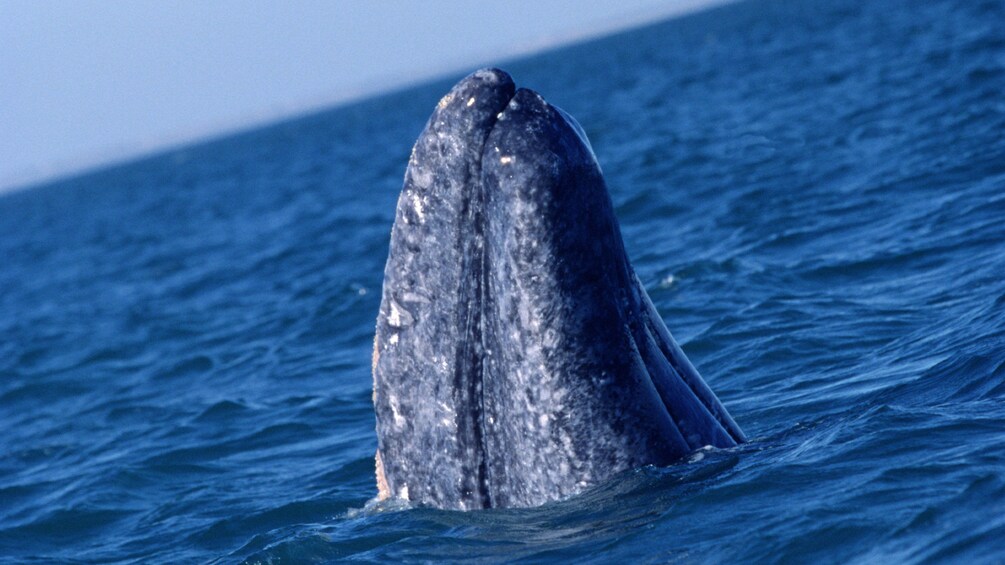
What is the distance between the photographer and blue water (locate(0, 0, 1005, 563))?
20.1 ft

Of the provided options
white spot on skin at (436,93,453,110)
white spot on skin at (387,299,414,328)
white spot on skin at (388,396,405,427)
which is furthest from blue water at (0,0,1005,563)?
white spot on skin at (436,93,453,110)

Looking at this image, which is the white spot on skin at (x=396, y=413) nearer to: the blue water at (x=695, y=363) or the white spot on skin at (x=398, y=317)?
the white spot on skin at (x=398, y=317)

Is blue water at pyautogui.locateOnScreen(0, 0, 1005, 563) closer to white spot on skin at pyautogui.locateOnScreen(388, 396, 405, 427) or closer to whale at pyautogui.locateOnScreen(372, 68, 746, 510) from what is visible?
whale at pyautogui.locateOnScreen(372, 68, 746, 510)

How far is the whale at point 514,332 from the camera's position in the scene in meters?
6.09

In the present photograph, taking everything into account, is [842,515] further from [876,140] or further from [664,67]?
[664,67]

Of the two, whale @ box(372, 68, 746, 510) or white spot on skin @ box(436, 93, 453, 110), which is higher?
white spot on skin @ box(436, 93, 453, 110)

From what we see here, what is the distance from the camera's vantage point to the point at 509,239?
6.12 meters

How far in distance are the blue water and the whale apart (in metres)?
0.20

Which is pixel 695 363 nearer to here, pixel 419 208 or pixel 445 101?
pixel 419 208

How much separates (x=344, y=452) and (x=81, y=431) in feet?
13.5

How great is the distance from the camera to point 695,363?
10180mm

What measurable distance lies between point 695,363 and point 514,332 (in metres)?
4.26

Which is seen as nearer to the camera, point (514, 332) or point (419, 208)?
point (514, 332)

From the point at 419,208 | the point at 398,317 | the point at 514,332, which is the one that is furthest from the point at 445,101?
the point at 514,332
